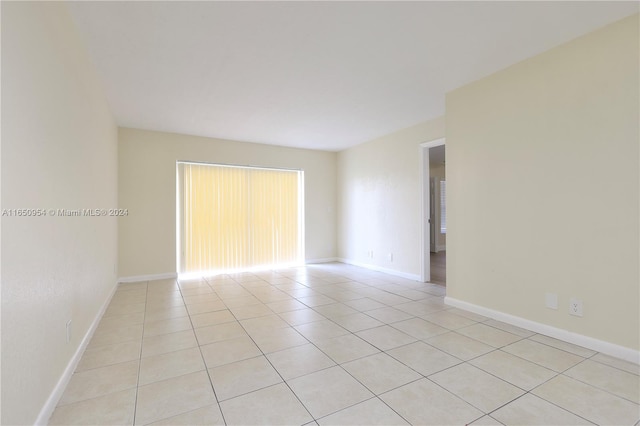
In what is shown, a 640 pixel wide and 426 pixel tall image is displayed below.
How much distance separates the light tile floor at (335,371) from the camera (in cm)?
161

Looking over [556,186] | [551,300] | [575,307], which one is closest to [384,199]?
[556,186]

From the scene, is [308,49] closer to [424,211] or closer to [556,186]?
[556,186]

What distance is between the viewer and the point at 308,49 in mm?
2559

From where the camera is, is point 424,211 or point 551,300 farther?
point 424,211

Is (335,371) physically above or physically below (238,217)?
below

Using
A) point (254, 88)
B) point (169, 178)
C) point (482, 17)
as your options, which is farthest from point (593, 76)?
point (169, 178)

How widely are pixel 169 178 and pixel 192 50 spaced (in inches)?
120

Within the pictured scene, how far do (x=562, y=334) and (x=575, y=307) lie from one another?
0.26 metres

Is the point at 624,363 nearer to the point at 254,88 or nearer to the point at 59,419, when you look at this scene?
the point at 59,419

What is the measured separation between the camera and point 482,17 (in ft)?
7.10

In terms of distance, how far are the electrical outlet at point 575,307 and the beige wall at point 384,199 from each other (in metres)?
2.34

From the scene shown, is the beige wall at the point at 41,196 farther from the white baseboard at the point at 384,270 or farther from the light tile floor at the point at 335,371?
the white baseboard at the point at 384,270

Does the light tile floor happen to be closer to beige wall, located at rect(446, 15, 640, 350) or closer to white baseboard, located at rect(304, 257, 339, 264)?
beige wall, located at rect(446, 15, 640, 350)

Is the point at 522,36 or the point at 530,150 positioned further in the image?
the point at 530,150
